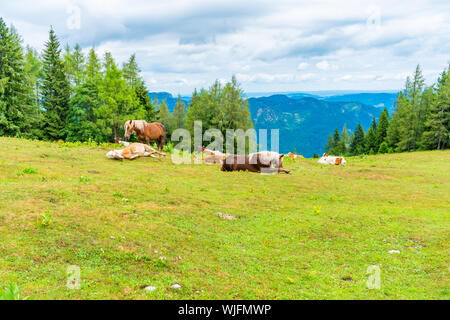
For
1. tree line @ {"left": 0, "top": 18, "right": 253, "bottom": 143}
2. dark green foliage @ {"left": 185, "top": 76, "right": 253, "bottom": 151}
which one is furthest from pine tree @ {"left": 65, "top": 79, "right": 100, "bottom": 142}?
dark green foliage @ {"left": 185, "top": 76, "right": 253, "bottom": 151}

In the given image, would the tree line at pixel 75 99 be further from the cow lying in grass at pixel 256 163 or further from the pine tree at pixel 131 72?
the cow lying in grass at pixel 256 163

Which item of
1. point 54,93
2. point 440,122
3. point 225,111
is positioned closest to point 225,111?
point 225,111

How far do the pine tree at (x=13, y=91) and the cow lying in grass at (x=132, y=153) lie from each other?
96.3 feet

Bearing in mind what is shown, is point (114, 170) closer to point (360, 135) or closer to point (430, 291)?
point (430, 291)

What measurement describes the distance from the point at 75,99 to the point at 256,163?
40.8 meters

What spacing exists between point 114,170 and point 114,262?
11.0m

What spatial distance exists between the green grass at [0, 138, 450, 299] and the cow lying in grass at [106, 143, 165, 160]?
6.07 m

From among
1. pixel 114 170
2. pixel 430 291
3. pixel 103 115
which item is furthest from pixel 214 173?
pixel 103 115

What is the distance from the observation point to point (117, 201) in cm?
999

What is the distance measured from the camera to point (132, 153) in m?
21.3

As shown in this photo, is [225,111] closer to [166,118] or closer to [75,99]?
[75,99]

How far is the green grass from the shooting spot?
553 centimetres

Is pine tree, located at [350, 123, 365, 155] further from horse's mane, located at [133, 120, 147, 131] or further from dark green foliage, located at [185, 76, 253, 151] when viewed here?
horse's mane, located at [133, 120, 147, 131]
